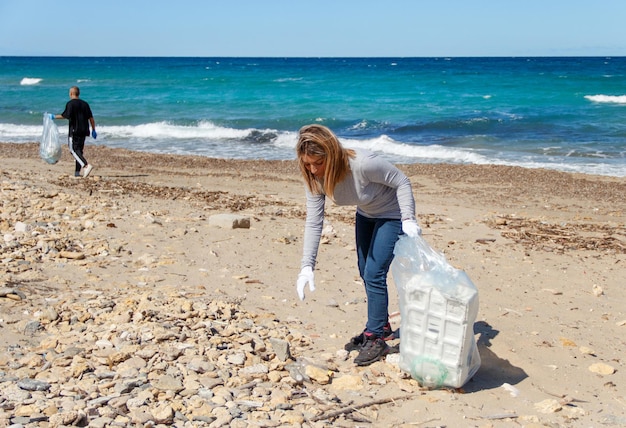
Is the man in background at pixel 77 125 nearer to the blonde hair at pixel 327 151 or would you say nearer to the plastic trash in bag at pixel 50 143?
the plastic trash in bag at pixel 50 143

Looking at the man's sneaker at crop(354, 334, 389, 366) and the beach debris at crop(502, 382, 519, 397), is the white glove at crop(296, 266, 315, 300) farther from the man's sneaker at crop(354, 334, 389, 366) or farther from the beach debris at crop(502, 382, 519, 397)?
the beach debris at crop(502, 382, 519, 397)

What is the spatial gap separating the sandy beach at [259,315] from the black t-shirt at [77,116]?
5.70 ft

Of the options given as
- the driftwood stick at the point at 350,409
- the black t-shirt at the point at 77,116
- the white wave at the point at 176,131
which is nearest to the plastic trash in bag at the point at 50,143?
the black t-shirt at the point at 77,116

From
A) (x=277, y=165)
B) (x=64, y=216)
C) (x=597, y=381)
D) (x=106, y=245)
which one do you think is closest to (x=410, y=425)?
(x=597, y=381)

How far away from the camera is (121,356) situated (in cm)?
383

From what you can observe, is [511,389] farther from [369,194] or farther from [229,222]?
[229,222]

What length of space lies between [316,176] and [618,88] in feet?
125

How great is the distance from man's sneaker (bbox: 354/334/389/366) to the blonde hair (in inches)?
38.5

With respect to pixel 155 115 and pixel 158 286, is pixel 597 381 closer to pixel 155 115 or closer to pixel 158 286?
pixel 158 286

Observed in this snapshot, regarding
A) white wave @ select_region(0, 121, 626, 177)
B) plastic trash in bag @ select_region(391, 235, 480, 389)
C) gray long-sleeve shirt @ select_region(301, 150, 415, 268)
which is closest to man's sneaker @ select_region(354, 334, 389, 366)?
plastic trash in bag @ select_region(391, 235, 480, 389)

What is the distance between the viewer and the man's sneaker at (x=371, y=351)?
13.3ft

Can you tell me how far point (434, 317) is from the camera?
3668 mm

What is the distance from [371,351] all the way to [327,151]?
1273 mm

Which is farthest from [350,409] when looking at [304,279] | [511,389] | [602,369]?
[602,369]
